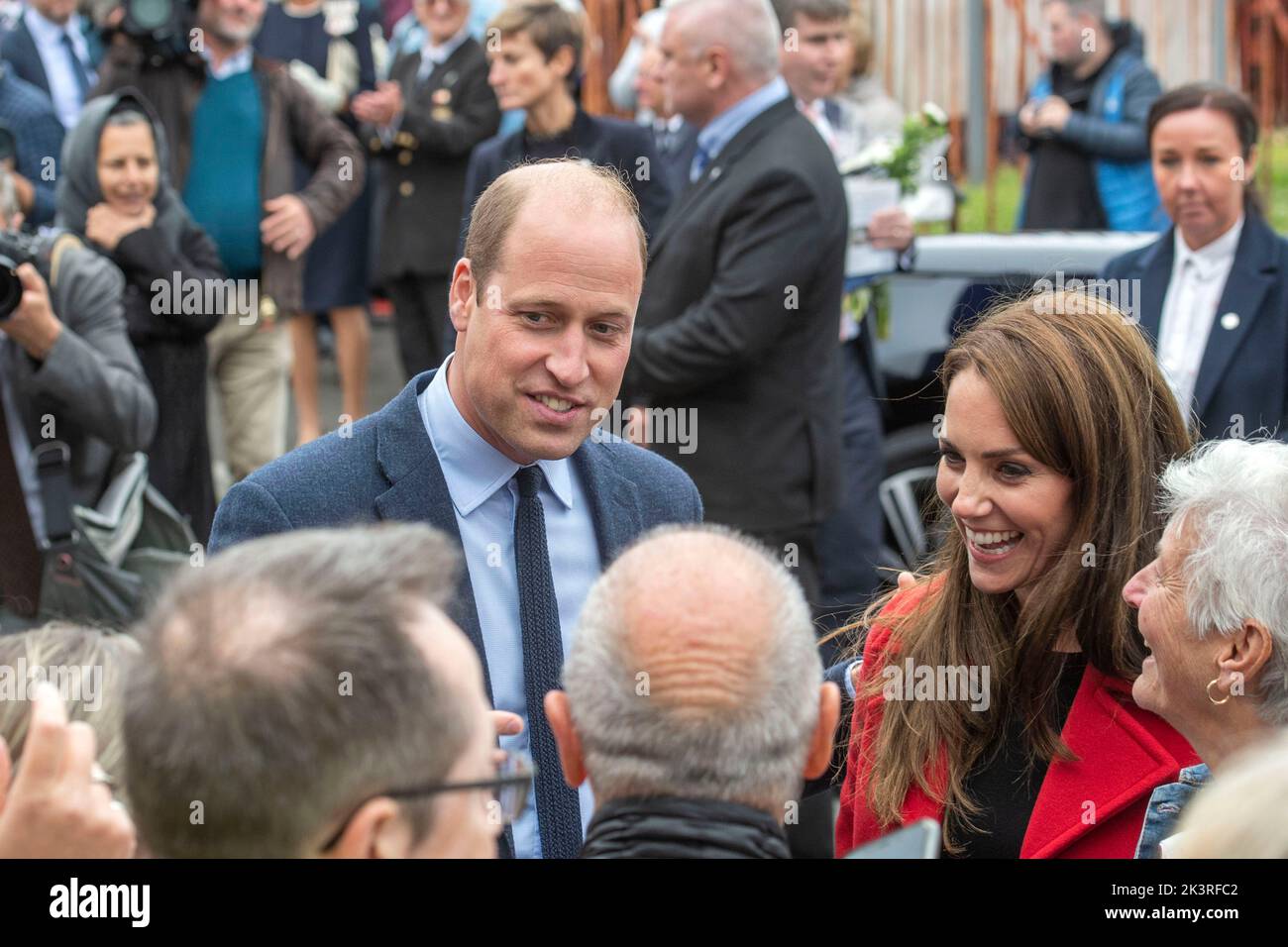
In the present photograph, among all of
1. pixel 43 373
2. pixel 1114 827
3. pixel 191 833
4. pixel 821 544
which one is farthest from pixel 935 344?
pixel 191 833

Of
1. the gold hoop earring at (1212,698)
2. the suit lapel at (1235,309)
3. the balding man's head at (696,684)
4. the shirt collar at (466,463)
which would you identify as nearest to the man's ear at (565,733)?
the balding man's head at (696,684)

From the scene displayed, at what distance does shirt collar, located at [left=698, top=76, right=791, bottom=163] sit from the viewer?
5285mm

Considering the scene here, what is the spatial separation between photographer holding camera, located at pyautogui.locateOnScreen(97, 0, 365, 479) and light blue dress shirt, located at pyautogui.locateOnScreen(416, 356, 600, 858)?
450 cm

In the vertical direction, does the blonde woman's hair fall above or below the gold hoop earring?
above

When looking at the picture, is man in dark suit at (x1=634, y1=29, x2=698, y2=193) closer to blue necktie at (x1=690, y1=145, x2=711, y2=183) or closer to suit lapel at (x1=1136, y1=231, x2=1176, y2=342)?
blue necktie at (x1=690, y1=145, x2=711, y2=183)

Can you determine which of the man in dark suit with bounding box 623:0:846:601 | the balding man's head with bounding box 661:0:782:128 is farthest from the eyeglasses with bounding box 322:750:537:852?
the balding man's head with bounding box 661:0:782:128

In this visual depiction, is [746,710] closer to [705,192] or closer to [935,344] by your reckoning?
[705,192]

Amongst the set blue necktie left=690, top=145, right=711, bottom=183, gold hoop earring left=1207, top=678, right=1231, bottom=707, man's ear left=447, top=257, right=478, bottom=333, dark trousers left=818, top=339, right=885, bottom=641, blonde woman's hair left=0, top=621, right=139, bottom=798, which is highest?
blue necktie left=690, top=145, right=711, bottom=183

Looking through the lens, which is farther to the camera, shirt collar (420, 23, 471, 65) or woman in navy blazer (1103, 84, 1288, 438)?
shirt collar (420, 23, 471, 65)

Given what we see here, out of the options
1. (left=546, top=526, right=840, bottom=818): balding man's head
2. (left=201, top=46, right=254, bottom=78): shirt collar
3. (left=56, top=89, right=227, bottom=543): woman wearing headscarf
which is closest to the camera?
(left=546, top=526, right=840, bottom=818): balding man's head

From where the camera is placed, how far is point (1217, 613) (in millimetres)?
2482

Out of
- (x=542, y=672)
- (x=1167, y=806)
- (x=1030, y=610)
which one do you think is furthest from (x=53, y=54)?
(x=1167, y=806)

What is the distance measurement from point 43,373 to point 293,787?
316 centimetres
